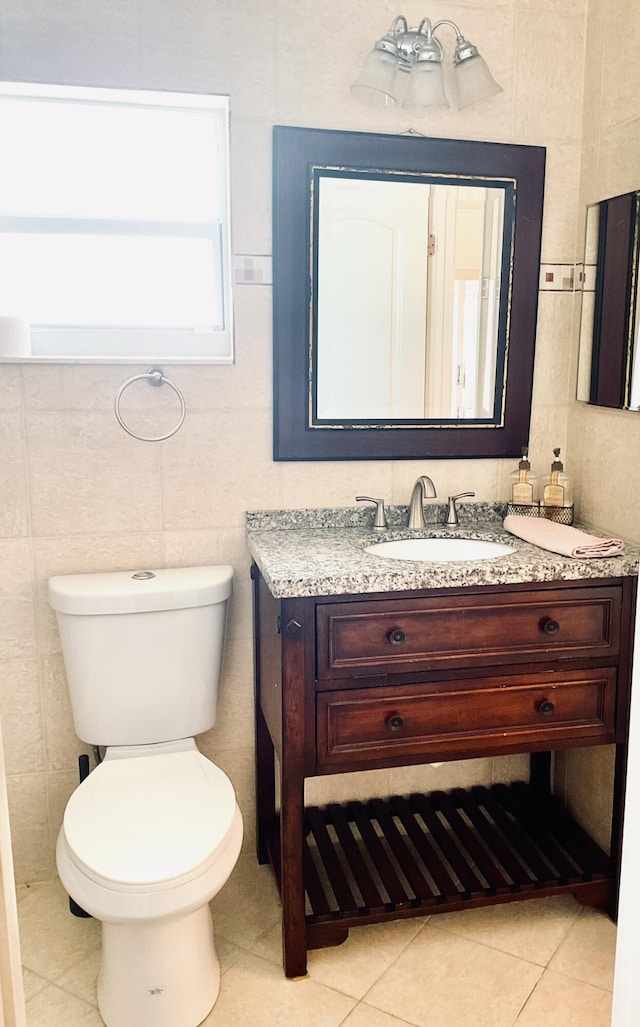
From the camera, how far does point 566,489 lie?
2334 mm

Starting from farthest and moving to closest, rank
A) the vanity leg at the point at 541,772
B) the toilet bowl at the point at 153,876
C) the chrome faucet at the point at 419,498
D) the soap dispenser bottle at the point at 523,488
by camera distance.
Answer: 1. the vanity leg at the point at 541,772
2. the soap dispenser bottle at the point at 523,488
3. the chrome faucet at the point at 419,498
4. the toilet bowl at the point at 153,876

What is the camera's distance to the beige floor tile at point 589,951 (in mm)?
1883

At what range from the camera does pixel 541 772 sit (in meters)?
2.48

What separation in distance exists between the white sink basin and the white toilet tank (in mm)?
421

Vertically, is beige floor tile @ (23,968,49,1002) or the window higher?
the window

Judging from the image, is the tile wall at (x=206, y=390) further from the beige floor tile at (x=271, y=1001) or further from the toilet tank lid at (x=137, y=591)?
the beige floor tile at (x=271, y=1001)

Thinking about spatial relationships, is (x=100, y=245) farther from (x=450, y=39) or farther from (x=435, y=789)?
(x=435, y=789)

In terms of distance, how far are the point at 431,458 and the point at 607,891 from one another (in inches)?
46.3

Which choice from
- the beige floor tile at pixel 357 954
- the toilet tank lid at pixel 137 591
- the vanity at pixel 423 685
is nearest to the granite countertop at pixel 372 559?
the vanity at pixel 423 685

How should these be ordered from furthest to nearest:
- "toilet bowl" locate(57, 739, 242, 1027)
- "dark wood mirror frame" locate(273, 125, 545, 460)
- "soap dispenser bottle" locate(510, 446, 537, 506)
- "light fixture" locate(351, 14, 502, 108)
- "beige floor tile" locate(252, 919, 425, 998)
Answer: "soap dispenser bottle" locate(510, 446, 537, 506)
"dark wood mirror frame" locate(273, 125, 545, 460)
"light fixture" locate(351, 14, 502, 108)
"beige floor tile" locate(252, 919, 425, 998)
"toilet bowl" locate(57, 739, 242, 1027)

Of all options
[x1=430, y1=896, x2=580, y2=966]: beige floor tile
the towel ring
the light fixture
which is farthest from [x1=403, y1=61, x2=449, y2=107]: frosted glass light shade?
Answer: [x1=430, y1=896, x2=580, y2=966]: beige floor tile

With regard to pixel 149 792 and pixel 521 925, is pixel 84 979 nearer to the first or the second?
pixel 149 792

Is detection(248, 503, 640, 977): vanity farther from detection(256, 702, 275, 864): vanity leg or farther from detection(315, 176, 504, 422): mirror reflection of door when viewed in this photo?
detection(315, 176, 504, 422): mirror reflection of door

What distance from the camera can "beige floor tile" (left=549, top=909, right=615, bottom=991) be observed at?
1.88 m
